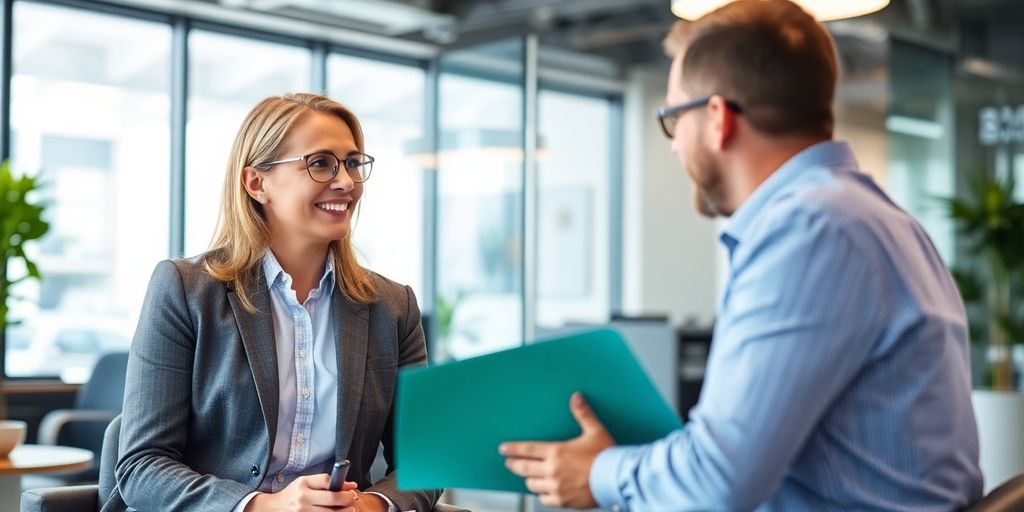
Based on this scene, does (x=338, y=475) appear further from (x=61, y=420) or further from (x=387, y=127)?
(x=387, y=127)

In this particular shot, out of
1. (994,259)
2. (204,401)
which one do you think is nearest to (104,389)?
(204,401)

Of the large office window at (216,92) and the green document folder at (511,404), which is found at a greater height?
the large office window at (216,92)

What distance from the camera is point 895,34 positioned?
7.72 metres

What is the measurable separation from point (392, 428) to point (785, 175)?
1.08 meters

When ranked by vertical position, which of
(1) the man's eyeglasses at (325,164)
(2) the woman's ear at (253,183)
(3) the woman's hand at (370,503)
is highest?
(1) the man's eyeglasses at (325,164)

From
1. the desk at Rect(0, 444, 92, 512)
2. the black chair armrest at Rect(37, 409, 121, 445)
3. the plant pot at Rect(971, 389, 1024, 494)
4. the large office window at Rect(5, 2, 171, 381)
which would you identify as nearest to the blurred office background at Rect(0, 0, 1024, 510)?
the large office window at Rect(5, 2, 171, 381)

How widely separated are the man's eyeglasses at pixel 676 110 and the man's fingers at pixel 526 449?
0.42m

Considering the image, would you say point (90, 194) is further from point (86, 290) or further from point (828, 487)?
point (828, 487)

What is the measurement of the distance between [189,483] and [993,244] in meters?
6.37

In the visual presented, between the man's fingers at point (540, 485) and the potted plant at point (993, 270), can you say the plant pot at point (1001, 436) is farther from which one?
the man's fingers at point (540, 485)

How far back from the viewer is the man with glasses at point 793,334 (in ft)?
3.83

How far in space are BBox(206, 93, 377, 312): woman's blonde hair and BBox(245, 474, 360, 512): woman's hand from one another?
41 centimetres

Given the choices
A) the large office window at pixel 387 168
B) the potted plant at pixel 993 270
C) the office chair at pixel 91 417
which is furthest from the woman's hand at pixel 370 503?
the large office window at pixel 387 168

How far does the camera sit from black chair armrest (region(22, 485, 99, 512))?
1.97 meters
